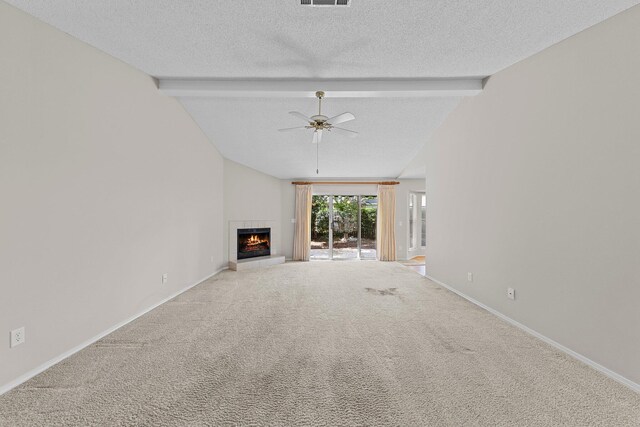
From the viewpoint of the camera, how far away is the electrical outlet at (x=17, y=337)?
1.88m

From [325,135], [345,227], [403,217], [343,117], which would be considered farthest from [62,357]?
[403,217]

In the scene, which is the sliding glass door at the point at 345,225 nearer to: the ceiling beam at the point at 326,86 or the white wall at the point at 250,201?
the white wall at the point at 250,201

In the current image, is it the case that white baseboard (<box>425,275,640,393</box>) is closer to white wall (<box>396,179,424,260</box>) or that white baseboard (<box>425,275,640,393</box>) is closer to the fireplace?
white wall (<box>396,179,424,260</box>)

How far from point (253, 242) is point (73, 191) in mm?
4690

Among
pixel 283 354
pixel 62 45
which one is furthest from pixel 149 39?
pixel 283 354

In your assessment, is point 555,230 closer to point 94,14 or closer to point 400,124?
point 400,124

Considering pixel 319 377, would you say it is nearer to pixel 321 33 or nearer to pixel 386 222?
pixel 321 33

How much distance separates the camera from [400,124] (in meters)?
4.62

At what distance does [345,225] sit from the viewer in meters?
8.02

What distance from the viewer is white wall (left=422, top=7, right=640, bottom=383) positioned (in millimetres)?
1965

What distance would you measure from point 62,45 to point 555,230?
4.59 metres

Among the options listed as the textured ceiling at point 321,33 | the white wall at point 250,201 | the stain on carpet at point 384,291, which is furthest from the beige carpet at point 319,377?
the white wall at point 250,201

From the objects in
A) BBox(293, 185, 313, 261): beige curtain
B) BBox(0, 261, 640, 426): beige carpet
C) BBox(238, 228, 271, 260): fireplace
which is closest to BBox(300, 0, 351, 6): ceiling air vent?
BBox(0, 261, 640, 426): beige carpet

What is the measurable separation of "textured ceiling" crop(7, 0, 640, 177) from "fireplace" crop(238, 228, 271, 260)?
13.4ft
